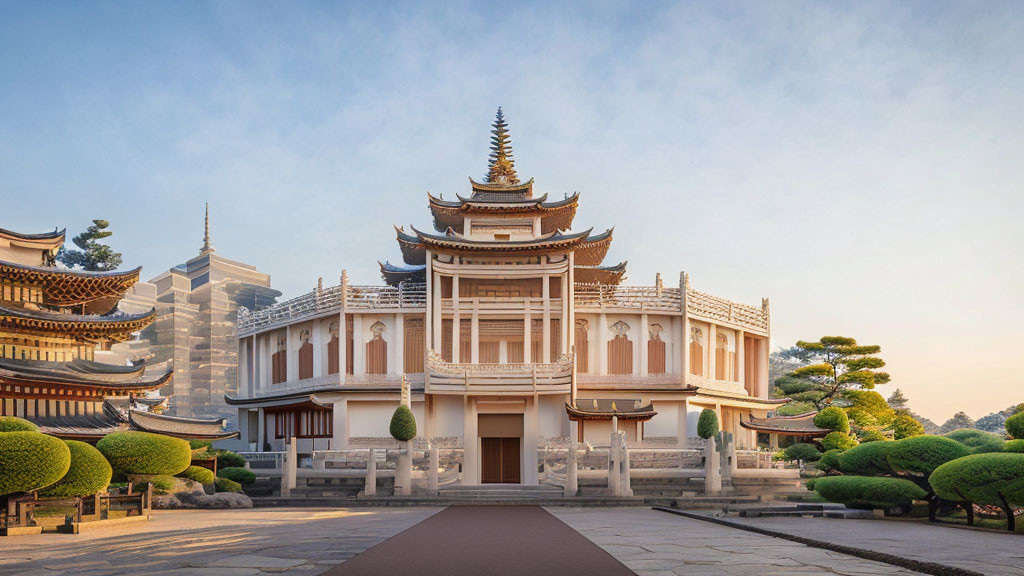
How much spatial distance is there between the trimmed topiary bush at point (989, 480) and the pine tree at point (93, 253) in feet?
199

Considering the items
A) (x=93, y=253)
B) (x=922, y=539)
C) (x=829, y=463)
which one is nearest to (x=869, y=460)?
(x=922, y=539)

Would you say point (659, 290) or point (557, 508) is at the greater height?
point (659, 290)

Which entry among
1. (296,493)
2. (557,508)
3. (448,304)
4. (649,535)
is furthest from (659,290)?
(649,535)

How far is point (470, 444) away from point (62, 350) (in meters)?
17.0

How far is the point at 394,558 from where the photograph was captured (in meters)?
12.6

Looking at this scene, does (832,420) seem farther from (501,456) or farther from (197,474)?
(197,474)

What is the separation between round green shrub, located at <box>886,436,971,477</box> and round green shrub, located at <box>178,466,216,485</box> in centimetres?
2136

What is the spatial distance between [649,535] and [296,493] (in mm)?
17217

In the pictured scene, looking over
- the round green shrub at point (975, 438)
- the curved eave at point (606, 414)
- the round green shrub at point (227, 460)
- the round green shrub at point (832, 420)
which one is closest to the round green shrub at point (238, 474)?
the round green shrub at point (227, 460)

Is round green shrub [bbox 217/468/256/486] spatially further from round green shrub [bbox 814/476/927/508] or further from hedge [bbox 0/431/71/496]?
round green shrub [bbox 814/476/927/508]

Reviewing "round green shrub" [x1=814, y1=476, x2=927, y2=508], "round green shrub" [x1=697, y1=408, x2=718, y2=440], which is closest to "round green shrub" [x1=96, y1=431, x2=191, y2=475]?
"round green shrub" [x1=814, y1=476, x2=927, y2=508]

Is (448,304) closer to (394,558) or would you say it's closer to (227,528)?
(227,528)

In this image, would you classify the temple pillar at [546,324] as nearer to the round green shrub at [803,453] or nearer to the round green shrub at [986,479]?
the round green shrub at [803,453]

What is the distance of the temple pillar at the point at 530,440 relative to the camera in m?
35.8
